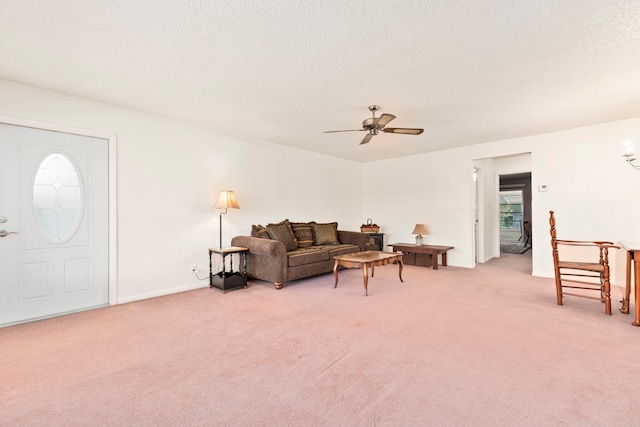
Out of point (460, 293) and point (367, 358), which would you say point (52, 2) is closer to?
point (367, 358)

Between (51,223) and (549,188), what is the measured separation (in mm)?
6949

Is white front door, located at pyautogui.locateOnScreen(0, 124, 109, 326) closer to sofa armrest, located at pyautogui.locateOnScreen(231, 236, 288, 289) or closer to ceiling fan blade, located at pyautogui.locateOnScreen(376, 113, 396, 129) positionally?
sofa armrest, located at pyautogui.locateOnScreen(231, 236, 288, 289)

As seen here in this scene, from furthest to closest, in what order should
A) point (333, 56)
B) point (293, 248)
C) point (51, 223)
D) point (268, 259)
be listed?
1. point (293, 248)
2. point (268, 259)
3. point (51, 223)
4. point (333, 56)

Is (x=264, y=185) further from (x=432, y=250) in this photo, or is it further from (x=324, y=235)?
(x=432, y=250)

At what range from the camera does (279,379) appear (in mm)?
1938

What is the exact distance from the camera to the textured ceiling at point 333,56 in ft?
6.37

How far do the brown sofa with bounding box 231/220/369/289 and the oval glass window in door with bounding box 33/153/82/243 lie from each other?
2.06 metres

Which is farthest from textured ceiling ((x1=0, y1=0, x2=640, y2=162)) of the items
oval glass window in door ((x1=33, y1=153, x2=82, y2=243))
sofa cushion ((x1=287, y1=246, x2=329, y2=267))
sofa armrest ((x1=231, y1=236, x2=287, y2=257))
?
sofa cushion ((x1=287, y1=246, x2=329, y2=267))

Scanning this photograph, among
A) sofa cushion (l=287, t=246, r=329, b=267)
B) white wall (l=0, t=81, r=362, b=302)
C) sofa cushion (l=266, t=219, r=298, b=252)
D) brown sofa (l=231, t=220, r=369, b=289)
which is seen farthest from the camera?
sofa cushion (l=266, t=219, r=298, b=252)

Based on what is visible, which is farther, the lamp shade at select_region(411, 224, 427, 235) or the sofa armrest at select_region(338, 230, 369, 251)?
the lamp shade at select_region(411, 224, 427, 235)

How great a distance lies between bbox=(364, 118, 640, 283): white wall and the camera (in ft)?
14.1

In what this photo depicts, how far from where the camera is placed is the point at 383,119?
326 centimetres

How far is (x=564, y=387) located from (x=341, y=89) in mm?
3023

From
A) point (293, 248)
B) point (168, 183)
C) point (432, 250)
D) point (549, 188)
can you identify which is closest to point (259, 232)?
point (293, 248)
